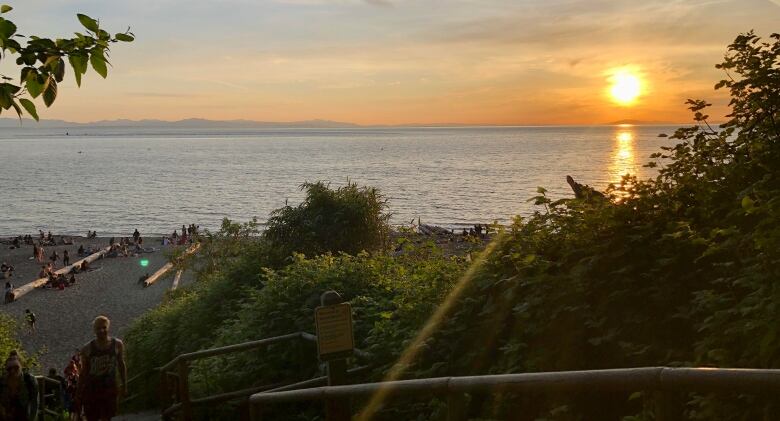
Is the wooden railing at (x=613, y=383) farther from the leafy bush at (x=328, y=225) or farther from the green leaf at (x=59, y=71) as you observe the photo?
the leafy bush at (x=328, y=225)

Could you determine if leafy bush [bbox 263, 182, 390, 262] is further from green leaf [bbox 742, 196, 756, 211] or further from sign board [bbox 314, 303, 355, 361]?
green leaf [bbox 742, 196, 756, 211]

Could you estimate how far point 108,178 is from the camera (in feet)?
490

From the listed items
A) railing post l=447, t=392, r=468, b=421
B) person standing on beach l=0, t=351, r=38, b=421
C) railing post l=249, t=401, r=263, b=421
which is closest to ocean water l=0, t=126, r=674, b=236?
person standing on beach l=0, t=351, r=38, b=421

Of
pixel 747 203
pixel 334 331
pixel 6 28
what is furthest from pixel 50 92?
pixel 747 203

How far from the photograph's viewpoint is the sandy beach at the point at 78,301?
3484 cm

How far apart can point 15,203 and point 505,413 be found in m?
117

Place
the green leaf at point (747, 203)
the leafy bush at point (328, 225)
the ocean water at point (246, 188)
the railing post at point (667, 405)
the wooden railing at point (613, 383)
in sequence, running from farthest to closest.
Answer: the ocean water at point (246, 188), the leafy bush at point (328, 225), the green leaf at point (747, 203), the railing post at point (667, 405), the wooden railing at point (613, 383)

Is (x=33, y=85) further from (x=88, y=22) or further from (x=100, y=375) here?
(x=100, y=375)

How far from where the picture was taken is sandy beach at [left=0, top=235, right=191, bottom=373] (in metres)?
34.8

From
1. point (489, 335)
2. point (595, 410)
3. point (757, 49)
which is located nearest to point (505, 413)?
point (595, 410)

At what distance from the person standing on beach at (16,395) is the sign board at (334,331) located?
487cm

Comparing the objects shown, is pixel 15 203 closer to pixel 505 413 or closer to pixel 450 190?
pixel 450 190

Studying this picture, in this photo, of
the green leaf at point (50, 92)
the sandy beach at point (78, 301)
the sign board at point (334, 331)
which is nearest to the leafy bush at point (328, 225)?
the sign board at point (334, 331)

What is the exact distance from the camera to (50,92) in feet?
11.2
